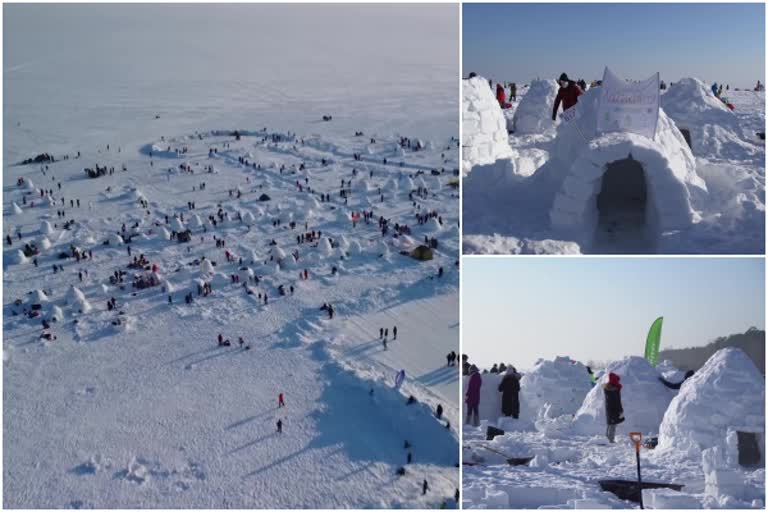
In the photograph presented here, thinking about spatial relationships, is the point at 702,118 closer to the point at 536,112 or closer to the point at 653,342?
the point at 536,112

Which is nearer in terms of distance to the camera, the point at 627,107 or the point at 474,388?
the point at 627,107

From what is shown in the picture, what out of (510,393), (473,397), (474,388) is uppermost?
Result: (474,388)

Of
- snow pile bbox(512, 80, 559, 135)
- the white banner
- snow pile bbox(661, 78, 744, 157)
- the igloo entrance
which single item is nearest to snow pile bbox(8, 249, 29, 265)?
snow pile bbox(512, 80, 559, 135)

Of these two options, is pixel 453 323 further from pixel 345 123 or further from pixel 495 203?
pixel 345 123

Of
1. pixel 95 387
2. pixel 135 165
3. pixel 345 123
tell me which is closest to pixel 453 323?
pixel 95 387

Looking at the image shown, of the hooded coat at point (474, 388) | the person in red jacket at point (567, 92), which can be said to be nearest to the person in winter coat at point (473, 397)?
the hooded coat at point (474, 388)

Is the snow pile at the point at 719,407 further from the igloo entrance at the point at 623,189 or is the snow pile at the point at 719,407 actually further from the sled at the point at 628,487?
the igloo entrance at the point at 623,189

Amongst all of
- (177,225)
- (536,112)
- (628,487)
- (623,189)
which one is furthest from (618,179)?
(177,225)
